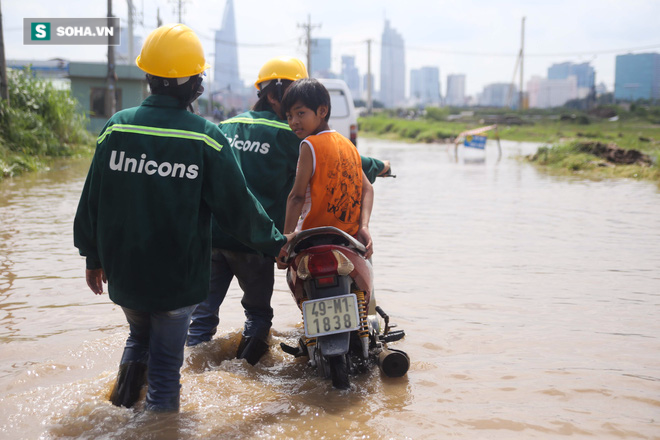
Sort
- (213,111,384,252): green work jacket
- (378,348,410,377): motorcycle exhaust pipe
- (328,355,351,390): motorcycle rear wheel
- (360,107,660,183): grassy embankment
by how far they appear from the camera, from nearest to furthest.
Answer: (328,355,351,390): motorcycle rear wheel < (378,348,410,377): motorcycle exhaust pipe < (213,111,384,252): green work jacket < (360,107,660,183): grassy embankment

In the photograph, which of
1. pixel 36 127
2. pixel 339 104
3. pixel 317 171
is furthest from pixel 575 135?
pixel 317 171

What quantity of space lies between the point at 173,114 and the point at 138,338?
108cm

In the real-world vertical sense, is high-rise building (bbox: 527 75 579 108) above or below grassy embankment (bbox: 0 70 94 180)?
above

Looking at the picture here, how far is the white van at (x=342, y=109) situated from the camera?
1460 cm

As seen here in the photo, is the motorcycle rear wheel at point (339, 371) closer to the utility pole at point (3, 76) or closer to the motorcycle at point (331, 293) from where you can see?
the motorcycle at point (331, 293)

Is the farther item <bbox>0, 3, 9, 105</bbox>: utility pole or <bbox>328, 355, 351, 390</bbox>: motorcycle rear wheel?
<bbox>0, 3, 9, 105</bbox>: utility pole

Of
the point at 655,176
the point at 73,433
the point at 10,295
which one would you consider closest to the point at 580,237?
the point at 10,295

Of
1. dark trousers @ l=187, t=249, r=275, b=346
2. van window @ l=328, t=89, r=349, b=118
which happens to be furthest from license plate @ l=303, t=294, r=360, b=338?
van window @ l=328, t=89, r=349, b=118

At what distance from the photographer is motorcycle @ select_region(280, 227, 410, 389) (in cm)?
361

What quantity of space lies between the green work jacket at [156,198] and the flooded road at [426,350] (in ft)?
2.27

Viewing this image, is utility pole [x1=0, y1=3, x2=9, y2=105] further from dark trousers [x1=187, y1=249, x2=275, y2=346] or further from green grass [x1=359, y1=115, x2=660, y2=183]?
dark trousers [x1=187, y1=249, x2=275, y2=346]

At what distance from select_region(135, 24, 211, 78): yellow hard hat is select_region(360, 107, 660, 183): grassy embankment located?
15849mm

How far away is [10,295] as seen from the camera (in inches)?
233

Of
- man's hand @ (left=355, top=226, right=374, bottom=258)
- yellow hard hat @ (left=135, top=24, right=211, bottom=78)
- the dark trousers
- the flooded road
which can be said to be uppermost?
yellow hard hat @ (left=135, top=24, right=211, bottom=78)
